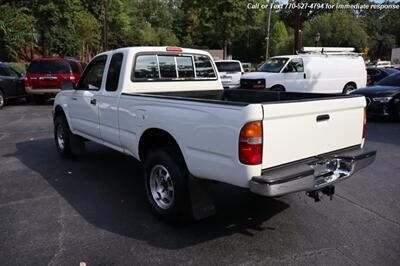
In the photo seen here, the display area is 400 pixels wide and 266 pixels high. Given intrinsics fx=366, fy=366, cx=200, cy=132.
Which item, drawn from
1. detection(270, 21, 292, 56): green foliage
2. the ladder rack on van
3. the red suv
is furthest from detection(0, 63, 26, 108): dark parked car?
detection(270, 21, 292, 56): green foliage

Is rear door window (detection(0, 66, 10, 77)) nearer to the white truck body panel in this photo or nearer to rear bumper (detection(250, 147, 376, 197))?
the white truck body panel

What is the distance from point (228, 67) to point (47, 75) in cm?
858

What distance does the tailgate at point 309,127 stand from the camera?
305 centimetres

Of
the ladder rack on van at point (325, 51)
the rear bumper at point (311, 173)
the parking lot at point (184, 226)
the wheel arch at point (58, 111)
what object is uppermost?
the ladder rack on van at point (325, 51)

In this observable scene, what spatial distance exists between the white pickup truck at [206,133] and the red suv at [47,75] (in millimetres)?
9718

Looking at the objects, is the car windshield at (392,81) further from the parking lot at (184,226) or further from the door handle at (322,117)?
the door handle at (322,117)

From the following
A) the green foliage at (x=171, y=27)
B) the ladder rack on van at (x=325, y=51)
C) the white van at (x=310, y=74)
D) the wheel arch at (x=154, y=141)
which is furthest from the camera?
the green foliage at (x=171, y=27)

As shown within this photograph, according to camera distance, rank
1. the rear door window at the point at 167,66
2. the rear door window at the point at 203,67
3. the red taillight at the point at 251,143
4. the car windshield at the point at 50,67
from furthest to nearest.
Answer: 1. the car windshield at the point at 50,67
2. the rear door window at the point at 203,67
3. the rear door window at the point at 167,66
4. the red taillight at the point at 251,143

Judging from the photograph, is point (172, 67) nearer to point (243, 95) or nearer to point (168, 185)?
point (243, 95)

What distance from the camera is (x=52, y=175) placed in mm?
5727

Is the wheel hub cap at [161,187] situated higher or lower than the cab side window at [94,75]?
lower

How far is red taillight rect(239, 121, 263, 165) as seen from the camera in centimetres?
293

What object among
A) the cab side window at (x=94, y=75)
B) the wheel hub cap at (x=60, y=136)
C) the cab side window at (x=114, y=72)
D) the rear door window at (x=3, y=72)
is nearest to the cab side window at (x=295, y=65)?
the wheel hub cap at (x=60, y=136)

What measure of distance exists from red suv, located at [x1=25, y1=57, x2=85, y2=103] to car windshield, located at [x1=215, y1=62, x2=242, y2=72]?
709 cm
